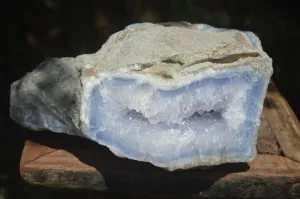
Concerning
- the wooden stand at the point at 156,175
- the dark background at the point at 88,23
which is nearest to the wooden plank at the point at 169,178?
the wooden stand at the point at 156,175

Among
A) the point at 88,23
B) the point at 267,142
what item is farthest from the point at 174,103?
the point at 88,23

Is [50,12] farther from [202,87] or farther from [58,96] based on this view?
[202,87]

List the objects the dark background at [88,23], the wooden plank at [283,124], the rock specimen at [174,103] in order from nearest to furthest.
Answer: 1. the rock specimen at [174,103]
2. the wooden plank at [283,124]
3. the dark background at [88,23]

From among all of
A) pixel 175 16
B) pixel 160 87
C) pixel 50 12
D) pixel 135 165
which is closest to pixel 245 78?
pixel 160 87

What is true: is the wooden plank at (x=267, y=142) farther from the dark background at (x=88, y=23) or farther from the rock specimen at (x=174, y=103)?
the dark background at (x=88, y=23)

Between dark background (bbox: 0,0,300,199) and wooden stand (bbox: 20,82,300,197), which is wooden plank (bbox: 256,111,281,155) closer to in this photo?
wooden stand (bbox: 20,82,300,197)

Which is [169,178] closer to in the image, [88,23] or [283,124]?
[283,124]

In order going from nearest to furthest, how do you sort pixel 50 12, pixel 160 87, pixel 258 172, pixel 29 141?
pixel 160 87, pixel 258 172, pixel 29 141, pixel 50 12
